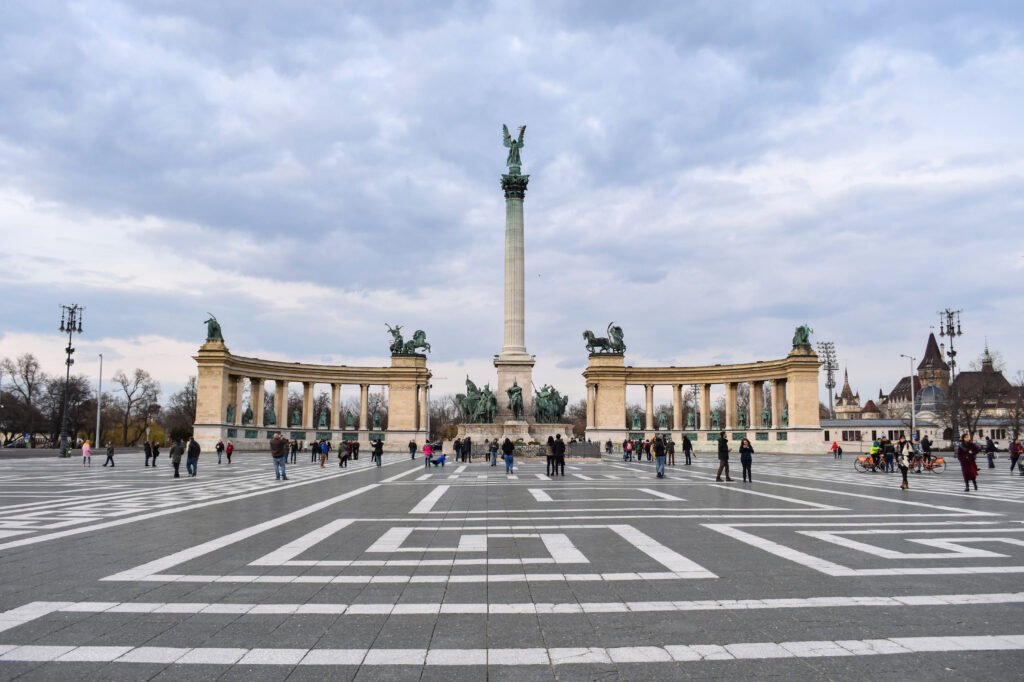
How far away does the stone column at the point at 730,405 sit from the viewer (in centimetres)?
8106

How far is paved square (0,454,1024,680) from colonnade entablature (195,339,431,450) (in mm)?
57263

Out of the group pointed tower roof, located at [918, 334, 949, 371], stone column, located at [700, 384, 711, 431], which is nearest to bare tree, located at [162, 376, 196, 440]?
stone column, located at [700, 384, 711, 431]

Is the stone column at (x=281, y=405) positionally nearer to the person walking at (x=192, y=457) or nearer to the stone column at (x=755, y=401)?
the person walking at (x=192, y=457)

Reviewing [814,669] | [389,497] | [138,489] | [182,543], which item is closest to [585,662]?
[814,669]

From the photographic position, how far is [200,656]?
18.1ft

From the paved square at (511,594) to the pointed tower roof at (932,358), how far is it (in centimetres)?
16244

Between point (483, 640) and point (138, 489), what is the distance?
20975 mm

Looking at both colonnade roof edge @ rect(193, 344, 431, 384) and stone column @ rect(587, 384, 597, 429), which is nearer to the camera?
colonnade roof edge @ rect(193, 344, 431, 384)

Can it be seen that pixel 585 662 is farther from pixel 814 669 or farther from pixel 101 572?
pixel 101 572

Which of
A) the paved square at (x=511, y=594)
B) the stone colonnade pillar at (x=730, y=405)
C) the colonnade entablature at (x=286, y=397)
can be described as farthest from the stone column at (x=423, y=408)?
the paved square at (x=511, y=594)

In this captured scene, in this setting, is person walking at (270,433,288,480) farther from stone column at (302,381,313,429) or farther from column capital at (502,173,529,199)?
stone column at (302,381,313,429)

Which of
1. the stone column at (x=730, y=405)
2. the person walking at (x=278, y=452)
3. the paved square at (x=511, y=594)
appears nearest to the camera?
the paved square at (x=511, y=594)

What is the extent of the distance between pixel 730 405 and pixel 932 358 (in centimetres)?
10262

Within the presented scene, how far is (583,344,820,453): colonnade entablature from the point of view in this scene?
7269cm
